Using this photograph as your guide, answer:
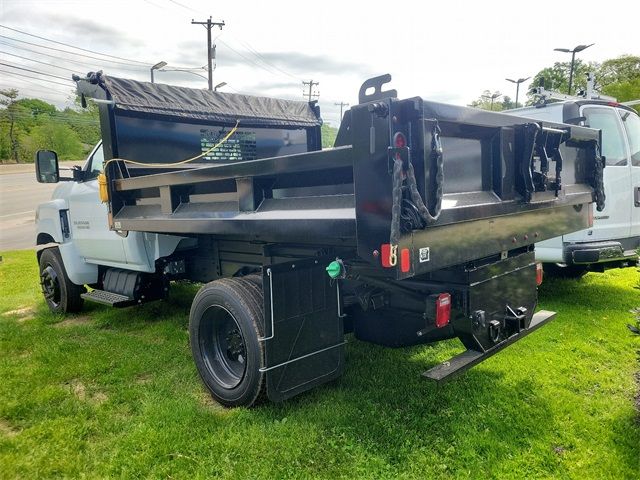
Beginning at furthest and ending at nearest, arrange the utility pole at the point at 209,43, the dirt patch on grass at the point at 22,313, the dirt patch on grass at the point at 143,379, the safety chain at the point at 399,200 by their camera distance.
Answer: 1. the utility pole at the point at 209,43
2. the dirt patch on grass at the point at 22,313
3. the dirt patch on grass at the point at 143,379
4. the safety chain at the point at 399,200

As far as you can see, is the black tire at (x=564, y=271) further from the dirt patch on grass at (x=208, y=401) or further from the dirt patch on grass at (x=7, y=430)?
the dirt patch on grass at (x=7, y=430)

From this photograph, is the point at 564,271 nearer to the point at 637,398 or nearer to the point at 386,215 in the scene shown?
the point at 637,398

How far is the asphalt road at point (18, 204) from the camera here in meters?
17.0

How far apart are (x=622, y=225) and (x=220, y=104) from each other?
5.02 meters

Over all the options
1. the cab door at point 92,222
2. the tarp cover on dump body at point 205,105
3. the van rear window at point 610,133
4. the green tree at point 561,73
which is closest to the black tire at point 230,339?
the cab door at point 92,222

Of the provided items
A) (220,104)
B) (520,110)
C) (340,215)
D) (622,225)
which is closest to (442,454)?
(340,215)

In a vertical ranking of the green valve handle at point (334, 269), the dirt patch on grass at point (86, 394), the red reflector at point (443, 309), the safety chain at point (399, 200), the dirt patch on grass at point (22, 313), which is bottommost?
the dirt patch on grass at point (86, 394)

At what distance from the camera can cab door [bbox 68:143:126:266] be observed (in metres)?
5.00

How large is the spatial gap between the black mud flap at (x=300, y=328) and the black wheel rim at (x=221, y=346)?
499mm

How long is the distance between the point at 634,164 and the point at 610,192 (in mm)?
694

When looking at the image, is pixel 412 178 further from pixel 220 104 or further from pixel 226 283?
pixel 220 104

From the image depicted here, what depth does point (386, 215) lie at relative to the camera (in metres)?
2.14

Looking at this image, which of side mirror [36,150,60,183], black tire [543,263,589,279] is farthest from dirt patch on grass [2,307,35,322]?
black tire [543,263,589,279]

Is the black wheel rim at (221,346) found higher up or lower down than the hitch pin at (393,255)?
lower down
